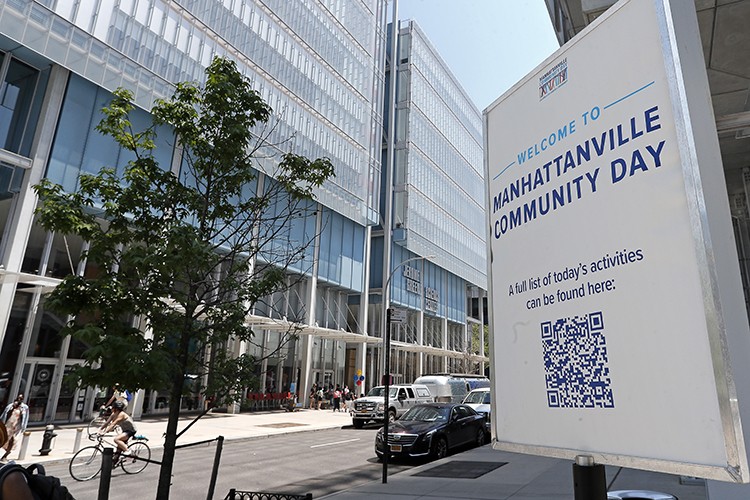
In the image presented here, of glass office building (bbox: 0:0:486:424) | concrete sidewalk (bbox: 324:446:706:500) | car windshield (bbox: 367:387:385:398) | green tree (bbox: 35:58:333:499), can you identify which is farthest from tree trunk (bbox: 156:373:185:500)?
car windshield (bbox: 367:387:385:398)

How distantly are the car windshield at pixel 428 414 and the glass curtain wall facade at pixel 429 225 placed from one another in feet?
79.6

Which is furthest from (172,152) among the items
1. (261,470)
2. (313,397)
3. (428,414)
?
(313,397)

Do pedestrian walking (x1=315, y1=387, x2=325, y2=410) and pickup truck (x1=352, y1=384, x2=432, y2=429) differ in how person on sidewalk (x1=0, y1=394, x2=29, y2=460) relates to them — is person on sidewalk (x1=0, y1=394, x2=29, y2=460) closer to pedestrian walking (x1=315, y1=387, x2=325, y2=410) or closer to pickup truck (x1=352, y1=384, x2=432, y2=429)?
pickup truck (x1=352, y1=384, x2=432, y2=429)

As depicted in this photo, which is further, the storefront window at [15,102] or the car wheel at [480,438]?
the storefront window at [15,102]

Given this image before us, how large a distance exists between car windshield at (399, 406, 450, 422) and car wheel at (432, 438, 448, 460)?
83 centimetres

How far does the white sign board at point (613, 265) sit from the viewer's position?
1.54m

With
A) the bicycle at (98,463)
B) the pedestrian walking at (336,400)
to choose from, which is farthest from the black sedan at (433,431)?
the pedestrian walking at (336,400)

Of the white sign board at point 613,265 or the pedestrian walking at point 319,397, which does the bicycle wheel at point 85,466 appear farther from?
the pedestrian walking at point 319,397

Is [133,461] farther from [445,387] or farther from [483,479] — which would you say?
[445,387]

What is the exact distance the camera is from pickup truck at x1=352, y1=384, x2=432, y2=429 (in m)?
24.8

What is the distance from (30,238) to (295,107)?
18.6 m

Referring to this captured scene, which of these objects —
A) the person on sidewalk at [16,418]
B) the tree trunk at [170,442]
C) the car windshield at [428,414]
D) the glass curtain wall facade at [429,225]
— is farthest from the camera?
the glass curtain wall facade at [429,225]

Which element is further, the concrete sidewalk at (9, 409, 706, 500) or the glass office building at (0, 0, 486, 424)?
the glass office building at (0, 0, 486, 424)

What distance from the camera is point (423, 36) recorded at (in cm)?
5669
